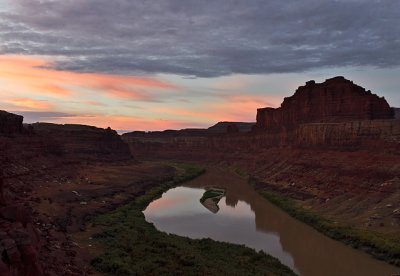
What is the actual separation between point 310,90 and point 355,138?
121 ft

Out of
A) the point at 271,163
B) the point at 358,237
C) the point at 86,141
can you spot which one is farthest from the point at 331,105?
the point at 86,141

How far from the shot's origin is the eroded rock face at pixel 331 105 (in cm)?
7612

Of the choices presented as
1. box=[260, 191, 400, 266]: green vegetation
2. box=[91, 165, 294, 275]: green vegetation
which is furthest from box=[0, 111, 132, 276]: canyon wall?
box=[260, 191, 400, 266]: green vegetation

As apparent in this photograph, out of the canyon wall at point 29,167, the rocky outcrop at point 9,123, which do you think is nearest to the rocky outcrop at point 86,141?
the canyon wall at point 29,167

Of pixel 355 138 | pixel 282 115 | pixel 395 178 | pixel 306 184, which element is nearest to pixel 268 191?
pixel 306 184

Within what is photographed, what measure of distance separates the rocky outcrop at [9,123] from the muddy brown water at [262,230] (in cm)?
2271

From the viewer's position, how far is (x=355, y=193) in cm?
4712

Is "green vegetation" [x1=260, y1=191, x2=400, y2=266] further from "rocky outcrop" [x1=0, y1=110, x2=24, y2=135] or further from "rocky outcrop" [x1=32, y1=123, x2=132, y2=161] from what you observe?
"rocky outcrop" [x1=32, y1=123, x2=132, y2=161]

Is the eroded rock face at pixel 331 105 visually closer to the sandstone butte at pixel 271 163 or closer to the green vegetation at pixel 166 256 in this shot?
the sandstone butte at pixel 271 163

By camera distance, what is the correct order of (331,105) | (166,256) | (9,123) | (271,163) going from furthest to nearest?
(271,163) → (331,105) → (9,123) → (166,256)

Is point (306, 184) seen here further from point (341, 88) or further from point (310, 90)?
point (310, 90)

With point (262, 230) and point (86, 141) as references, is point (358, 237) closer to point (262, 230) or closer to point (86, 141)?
point (262, 230)

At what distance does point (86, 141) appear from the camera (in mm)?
105375

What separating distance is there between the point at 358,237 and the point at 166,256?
1687 cm
